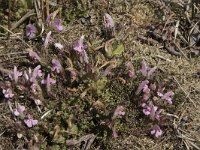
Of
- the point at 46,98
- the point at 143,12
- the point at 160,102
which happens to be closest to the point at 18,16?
the point at 46,98

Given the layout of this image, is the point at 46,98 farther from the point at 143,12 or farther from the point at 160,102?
the point at 143,12

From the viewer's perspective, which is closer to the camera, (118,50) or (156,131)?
(156,131)

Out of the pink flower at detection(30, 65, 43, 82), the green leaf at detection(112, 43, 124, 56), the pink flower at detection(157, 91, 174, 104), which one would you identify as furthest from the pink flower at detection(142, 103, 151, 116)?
the pink flower at detection(30, 65, 43, 82)

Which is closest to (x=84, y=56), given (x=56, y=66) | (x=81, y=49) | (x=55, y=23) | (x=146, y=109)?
(x=81, y=49)

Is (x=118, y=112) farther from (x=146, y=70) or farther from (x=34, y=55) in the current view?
(x=34, y=55)

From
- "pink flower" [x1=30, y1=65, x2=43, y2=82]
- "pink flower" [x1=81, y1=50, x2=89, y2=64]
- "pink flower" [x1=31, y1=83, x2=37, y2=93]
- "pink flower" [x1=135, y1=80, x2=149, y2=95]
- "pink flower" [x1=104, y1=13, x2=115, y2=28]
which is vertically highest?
"pink flower" [x1=104, y1=13, x2=115, y2=28]

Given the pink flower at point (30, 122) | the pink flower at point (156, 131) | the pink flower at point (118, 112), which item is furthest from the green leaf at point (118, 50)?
the pink flower at point (30, 122)

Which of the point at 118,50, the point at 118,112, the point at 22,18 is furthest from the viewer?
the point at 22,18

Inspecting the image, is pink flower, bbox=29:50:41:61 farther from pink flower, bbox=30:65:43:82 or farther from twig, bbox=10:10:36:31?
twig, bbox=10:10:36:31

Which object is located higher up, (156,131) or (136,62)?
(136,62)
